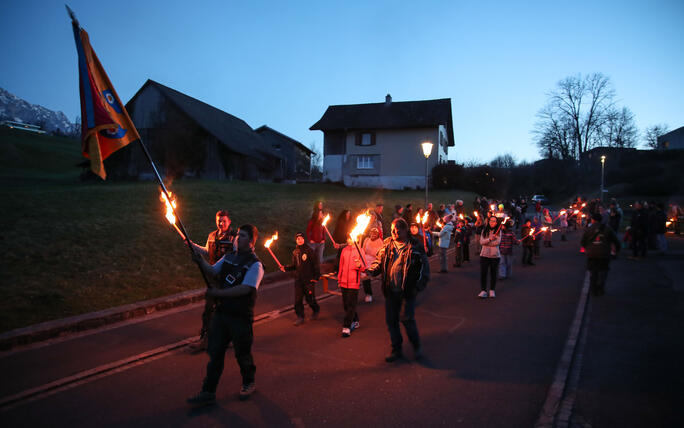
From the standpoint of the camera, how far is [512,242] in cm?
1086

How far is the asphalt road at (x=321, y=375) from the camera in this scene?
4.05 metres

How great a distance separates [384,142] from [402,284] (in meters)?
40.4

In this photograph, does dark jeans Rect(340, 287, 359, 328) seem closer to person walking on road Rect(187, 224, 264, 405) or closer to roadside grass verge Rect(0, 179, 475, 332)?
person walking on road Rect(187, 224, 264, 405)

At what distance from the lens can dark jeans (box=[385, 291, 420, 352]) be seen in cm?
550

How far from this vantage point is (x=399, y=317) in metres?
5.57

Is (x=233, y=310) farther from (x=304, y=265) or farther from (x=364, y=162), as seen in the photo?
(x=364, y=162)

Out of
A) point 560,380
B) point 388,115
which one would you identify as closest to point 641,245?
point 560,380

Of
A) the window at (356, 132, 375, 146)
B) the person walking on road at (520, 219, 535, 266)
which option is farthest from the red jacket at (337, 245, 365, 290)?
the window at (356, 132, 375, 146)

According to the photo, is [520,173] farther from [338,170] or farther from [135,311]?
[135,311]

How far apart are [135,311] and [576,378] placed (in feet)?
22.8

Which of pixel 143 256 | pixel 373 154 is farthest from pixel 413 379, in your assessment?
pixel 373 154

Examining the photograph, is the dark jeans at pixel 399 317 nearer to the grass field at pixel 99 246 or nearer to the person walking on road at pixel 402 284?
the person walking on road at pixel 402 284

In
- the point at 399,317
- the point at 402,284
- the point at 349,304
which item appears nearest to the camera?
the point at 402,284

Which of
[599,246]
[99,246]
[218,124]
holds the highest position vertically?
[218,124]
